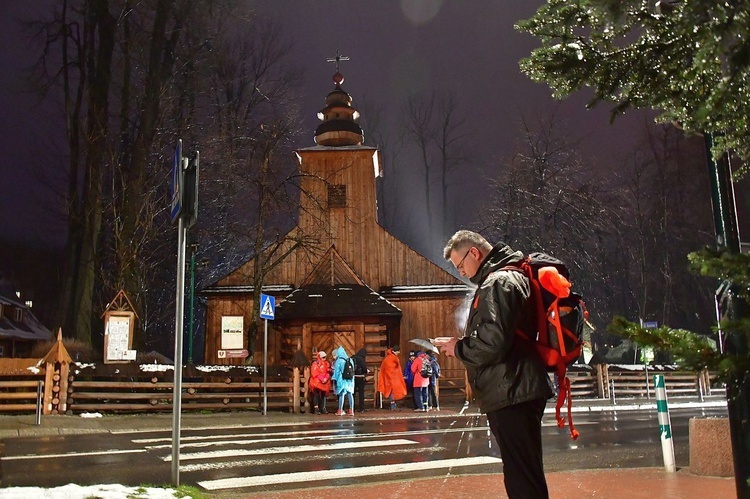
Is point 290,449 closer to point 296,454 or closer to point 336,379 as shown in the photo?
point 296,454

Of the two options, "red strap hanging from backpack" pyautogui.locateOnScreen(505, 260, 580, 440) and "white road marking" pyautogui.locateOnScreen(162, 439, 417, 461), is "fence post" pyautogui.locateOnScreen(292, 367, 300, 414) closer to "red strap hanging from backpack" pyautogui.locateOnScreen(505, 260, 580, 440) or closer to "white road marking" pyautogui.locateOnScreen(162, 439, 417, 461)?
"white road marking" pyautogui.locateOnScreen(162, 439, 417, 461)

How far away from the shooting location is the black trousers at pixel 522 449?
152 inches

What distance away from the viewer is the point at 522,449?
389 centimetres

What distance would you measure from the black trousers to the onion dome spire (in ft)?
100

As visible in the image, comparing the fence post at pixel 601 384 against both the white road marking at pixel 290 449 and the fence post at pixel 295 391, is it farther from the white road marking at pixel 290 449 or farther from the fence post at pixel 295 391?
the white road marking at pixel 290 449

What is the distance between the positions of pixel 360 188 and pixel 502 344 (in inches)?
1132

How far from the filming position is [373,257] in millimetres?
31547

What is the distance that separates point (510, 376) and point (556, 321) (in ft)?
1.41

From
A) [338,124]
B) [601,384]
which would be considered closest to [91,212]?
[338,124]

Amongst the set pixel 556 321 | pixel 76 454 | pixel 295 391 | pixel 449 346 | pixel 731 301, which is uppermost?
pixel 731 301

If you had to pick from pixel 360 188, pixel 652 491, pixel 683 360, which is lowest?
pixel 652 491

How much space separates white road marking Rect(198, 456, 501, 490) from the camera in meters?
7.19

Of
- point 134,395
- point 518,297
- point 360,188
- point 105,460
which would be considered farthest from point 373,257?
point 518,297

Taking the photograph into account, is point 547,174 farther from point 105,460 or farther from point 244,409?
point 105,460
